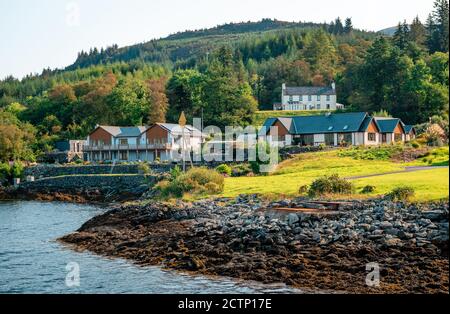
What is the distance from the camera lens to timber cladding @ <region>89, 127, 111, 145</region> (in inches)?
3150

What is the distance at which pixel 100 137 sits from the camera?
80562mm

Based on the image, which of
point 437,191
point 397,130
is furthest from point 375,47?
point 437,191

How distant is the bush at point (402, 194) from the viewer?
28.7 meters

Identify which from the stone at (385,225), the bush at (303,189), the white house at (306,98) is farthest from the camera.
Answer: the white house at (306,98)

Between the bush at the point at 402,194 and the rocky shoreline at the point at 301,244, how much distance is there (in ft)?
2.51

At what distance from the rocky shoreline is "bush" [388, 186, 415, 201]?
0.77m

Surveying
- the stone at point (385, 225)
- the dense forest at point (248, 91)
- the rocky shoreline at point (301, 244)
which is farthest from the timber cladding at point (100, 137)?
the stone at point (385, 225)

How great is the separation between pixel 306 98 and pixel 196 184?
206ft

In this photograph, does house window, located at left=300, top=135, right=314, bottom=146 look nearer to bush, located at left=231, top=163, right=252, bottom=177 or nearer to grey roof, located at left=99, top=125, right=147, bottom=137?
bush, located at left=231, top=163, right=252, bottom=177

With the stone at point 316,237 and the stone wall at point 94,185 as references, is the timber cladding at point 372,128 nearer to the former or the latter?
the stone wall at point 94,185

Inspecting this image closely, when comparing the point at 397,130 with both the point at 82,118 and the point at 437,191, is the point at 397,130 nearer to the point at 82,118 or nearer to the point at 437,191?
the point at 437,191

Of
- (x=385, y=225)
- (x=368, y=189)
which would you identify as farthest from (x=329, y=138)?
(x=385, y=225)

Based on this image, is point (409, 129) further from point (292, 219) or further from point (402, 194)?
point (292, 219)

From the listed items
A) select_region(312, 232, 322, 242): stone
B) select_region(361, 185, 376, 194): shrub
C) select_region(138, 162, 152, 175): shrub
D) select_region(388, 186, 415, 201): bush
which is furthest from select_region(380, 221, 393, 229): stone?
select_region(138, 162, 152, 175): shrub
